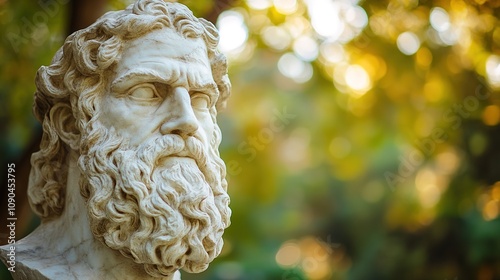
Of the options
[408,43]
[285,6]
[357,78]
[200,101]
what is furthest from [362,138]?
[200,101]

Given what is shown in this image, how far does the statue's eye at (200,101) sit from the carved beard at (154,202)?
0.23 meters

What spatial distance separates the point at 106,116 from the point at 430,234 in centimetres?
656

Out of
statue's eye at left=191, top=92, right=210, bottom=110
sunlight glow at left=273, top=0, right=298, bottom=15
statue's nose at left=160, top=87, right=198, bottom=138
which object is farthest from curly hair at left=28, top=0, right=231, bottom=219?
sunlight glow at left=273, top=0, right=298, bottom=15

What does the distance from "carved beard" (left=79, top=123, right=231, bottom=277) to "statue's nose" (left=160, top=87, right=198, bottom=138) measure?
0.12ft

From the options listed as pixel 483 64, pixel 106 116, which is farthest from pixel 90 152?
pixel 483 64

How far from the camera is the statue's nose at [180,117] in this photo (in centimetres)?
362

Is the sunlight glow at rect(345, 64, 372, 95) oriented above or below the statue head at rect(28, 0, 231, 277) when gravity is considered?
below

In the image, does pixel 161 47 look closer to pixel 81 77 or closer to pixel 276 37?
pixel 81 77

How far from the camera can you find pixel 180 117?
12.0ft

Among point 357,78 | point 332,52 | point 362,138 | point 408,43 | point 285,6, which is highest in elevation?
point 285,6

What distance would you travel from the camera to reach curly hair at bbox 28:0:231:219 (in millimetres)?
3754

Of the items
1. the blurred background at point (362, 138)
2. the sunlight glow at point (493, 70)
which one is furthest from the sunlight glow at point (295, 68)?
the sunlight glow at point (493, 70)

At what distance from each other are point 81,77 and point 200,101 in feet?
1.74

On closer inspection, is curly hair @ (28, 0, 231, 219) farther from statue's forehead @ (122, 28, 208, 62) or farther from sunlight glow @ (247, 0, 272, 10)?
sunlight glow @ (247, 0, 272, 10)
